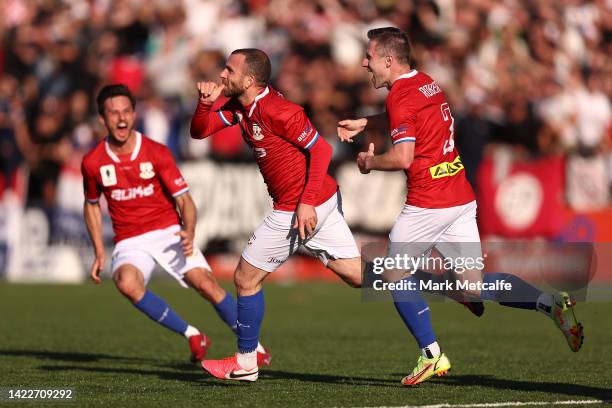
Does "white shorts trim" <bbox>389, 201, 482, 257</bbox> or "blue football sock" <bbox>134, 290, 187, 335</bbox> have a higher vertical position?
"white shorts trim" <bbox>389, 201, 482, 257</bbox>

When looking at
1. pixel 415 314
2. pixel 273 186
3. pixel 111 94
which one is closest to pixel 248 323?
pixel 273 186

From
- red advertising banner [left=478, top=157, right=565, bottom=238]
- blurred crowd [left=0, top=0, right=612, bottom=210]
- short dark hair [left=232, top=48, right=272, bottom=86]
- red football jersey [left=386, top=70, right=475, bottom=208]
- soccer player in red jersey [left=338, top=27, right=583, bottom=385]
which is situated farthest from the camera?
red advertising banner [left=478, top=157, right=565, bottom=238]

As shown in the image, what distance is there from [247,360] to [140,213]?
2302 mm

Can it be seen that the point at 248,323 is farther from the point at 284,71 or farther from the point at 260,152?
the point at 284,71

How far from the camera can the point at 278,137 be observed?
356 inches

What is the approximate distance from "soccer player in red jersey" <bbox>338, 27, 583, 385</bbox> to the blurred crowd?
1084 centimetres

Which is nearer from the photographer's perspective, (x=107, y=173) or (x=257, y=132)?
(x=257, y=132)

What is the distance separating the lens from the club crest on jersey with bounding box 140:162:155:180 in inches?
420

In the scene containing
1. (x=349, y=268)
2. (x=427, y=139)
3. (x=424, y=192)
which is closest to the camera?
(x=427, y=139)

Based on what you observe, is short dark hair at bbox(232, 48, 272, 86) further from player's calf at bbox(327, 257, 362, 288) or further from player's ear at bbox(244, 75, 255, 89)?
player's calf at bbox(327, 257, 362, 288)

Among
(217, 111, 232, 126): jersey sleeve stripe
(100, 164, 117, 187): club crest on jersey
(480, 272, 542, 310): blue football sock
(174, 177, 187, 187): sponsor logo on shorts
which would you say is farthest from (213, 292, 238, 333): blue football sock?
(480, 272, 542, 310): blue football sock

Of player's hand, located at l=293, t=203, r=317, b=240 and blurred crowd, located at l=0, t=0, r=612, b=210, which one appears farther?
blurred crowd, located at l=0, t=0, r=612, b=210

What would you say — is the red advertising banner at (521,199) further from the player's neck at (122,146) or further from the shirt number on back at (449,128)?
the shirt number on back at (449,128)

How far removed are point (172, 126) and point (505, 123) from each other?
5.85m
